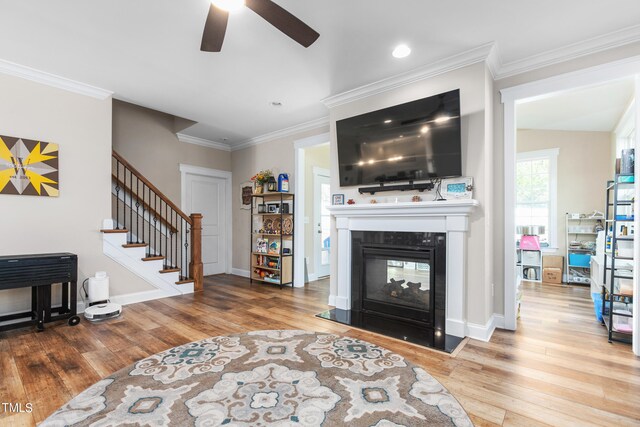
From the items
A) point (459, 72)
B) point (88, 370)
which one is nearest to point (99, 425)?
point (88, 370)

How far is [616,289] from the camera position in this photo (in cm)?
281

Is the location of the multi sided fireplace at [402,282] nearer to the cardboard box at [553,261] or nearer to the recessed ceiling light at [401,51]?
the recessed ceiling light at [401,51]

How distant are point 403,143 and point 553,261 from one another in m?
4.31

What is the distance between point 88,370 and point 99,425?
2.66 ft

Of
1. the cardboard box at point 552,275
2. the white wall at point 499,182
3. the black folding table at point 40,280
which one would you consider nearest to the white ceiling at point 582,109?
the white wall at point 499,182

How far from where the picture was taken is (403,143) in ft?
10.3

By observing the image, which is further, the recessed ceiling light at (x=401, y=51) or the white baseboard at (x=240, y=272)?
the white baseboard at (x=240, y=272)

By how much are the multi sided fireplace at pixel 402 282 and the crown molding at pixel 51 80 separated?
3.50 metres

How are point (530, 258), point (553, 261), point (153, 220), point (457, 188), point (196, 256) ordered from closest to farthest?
1. point (457, 188)
2. point (196, 256)
3. point (153, 220)
4. point (553, 261)
5. point (530, 258)

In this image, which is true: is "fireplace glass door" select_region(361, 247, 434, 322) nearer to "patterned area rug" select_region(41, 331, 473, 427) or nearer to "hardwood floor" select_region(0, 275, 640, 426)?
"hardwood floor" select_region(0, 275, 640, 426)

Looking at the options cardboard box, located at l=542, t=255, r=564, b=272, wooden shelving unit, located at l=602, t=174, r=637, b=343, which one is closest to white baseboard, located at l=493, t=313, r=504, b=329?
wooden shelving unit, located at l=602, t=174, r=637, b=343

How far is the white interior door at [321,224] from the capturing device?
5605 millimetres

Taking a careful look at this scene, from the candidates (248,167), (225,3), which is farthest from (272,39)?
(248,167)

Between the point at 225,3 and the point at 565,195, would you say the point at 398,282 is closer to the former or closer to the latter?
the point at 225,3
